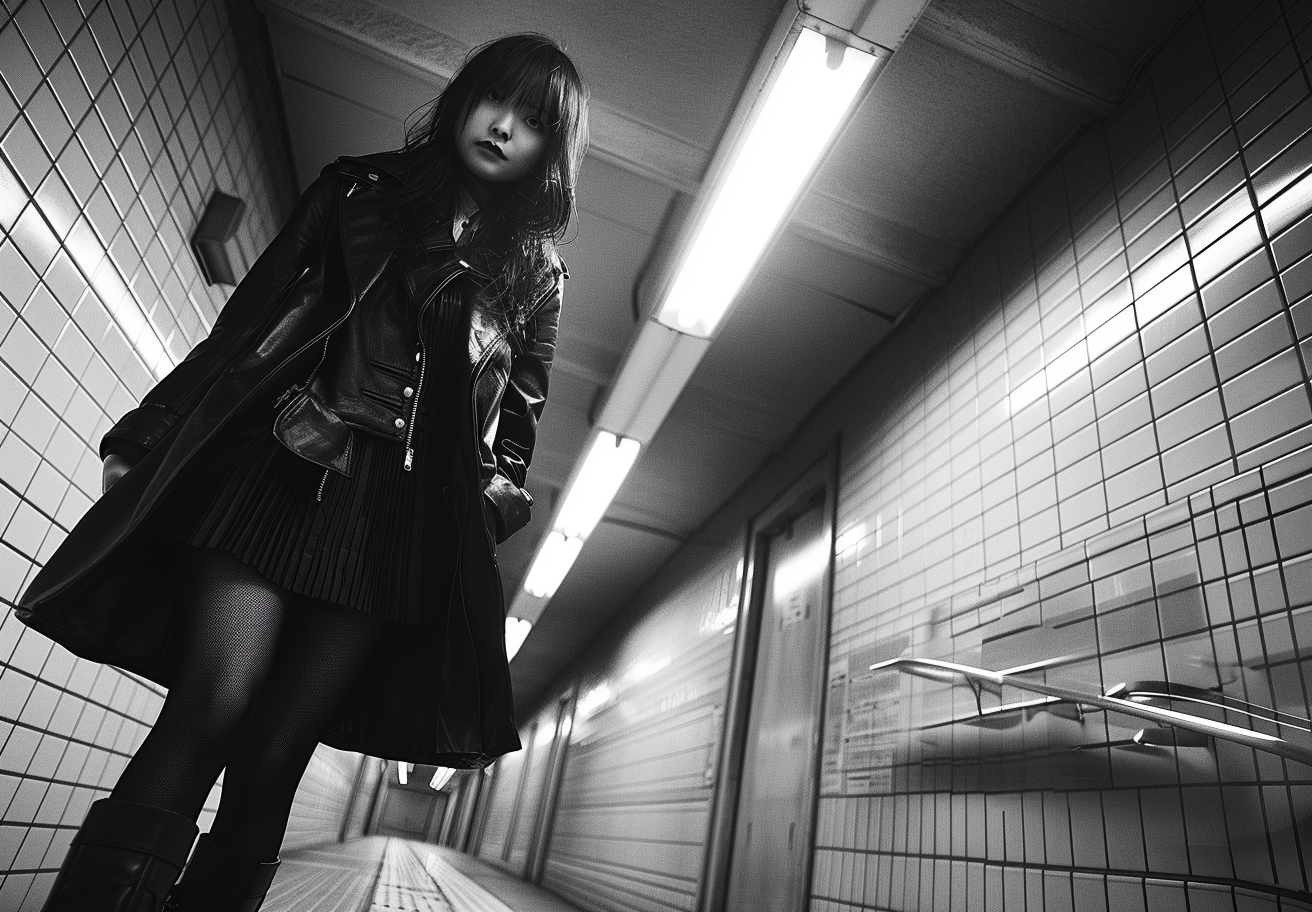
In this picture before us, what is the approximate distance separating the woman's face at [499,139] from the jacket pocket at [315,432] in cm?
46

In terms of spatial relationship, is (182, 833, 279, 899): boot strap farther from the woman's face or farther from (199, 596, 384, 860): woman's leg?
the woman's face

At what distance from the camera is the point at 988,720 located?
2.15 metres

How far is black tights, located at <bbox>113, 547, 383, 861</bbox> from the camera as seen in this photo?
88 cm

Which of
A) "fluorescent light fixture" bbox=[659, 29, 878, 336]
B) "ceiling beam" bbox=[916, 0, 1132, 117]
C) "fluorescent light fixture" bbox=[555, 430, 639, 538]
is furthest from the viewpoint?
"fluorescent light fixture" bbox=[555, 430, 639, 538]

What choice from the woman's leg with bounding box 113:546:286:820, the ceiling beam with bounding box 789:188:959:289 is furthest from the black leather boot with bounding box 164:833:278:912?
the ceiling beam with bounding box 789:188:959:289

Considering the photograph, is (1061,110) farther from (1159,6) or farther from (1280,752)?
(1280,752)

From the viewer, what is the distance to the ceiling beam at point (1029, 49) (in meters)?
2.39

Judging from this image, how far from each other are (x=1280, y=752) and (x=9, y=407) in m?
2.46

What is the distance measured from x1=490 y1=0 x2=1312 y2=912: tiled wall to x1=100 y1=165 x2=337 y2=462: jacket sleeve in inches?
67.3

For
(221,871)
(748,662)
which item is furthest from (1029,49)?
(748,662)

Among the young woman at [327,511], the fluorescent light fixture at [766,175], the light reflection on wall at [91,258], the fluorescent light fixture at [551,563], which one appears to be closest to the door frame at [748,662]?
the fluorescent light fixture at [551,563]

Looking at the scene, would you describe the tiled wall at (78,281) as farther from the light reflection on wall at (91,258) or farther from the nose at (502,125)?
the nose at (502,125)

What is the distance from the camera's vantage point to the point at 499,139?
1250mm

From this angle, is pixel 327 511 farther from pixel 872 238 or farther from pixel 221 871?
pixel 872 238
